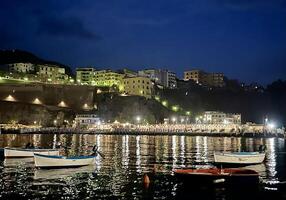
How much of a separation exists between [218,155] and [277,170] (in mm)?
6625

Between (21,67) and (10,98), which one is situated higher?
(21,67)

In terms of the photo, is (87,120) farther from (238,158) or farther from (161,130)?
(238,158)

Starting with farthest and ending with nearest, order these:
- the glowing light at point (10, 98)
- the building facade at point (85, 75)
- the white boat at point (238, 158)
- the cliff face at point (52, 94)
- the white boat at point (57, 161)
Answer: the building facade at point (85, 75), the cliff face at point (52, 94), the glowing light at point (10, 98), the white boat at point (238, 158), the white boat at point (57, 161)

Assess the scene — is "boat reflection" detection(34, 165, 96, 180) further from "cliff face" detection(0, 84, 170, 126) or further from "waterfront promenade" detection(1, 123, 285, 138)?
"cliff face" detection(0, 84, 170, 126)

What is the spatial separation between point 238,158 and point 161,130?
94919mm

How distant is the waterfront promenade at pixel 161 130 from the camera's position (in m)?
128

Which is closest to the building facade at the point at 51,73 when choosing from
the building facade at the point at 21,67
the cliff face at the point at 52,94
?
the building facade at the point at 21,67

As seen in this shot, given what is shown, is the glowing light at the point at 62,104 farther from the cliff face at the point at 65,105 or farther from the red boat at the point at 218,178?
the red boat at the point at 218,178

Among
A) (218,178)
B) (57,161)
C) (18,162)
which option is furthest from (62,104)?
(218,178)

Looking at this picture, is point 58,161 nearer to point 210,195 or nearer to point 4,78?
point 210,195

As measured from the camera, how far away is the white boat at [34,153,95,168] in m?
36.5

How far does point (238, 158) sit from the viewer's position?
41.7m

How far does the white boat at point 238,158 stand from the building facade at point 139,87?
387 ft

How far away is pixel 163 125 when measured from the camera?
466ft
